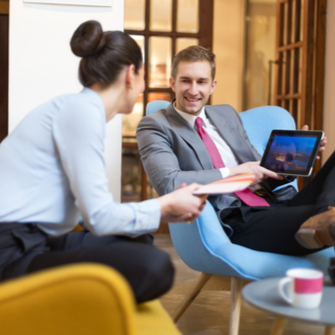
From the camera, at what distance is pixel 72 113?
100cm

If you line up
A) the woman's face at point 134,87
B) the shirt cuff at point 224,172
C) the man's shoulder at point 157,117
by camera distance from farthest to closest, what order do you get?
1. the man's shoulder at point 157,117
2. the shirt cuff at point 224,172
3. the woman's face at point 134,87

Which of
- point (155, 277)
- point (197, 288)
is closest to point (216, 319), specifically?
point (197, 288)

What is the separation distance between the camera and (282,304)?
85 cm

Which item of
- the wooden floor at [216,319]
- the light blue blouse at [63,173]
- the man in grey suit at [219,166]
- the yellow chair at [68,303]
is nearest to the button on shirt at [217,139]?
the man in grey suit at [219,166]

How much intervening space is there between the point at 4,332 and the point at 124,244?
392 millimetres

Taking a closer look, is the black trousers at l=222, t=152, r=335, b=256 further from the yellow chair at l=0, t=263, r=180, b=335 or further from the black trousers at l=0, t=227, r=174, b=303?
the yellow chair at l=0, t=263, r=180, b=335

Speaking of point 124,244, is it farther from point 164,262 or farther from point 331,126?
point 331,126

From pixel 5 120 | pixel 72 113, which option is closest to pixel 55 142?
pixel 72 113

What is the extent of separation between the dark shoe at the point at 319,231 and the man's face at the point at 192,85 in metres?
0.79

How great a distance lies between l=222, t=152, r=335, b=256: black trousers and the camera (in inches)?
58.7

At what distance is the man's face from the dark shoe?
31.1 inches

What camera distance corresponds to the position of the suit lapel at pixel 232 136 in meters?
1.93

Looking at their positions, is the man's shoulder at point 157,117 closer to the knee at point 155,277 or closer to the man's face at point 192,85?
the man's face at point 192,85

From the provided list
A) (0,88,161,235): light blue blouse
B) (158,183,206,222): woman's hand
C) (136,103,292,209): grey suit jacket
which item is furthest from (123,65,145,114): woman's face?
(136,103,292,209): grey suit jacket
